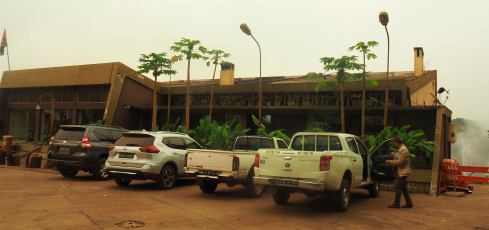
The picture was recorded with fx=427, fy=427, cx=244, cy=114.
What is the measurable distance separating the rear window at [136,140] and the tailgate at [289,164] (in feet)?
13.4

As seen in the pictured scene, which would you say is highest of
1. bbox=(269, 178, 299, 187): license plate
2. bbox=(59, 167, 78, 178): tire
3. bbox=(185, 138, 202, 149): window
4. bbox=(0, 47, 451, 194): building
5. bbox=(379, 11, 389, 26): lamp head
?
bbox=(379, 11, 389, 26): lamp head

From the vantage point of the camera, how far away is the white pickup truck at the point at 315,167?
9359mm

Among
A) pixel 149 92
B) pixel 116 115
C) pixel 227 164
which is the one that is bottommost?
pixel 227 164

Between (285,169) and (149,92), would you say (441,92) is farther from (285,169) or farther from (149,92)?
(149,92)

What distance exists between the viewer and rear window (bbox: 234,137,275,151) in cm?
1307

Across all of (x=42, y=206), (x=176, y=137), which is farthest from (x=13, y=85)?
(x=42, y=206)

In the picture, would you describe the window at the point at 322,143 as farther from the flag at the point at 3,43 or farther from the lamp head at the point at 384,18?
the flag at the point at 3,43

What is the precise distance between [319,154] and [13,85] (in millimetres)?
26106

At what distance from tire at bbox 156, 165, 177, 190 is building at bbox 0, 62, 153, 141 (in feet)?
37.1

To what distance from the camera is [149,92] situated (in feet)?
86.6

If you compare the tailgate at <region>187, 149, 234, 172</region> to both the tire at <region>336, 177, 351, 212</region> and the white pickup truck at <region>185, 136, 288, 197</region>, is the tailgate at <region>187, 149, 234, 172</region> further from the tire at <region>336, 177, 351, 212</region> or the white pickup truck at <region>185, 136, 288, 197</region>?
the tire at <region>336, 177, 351, 212</region>

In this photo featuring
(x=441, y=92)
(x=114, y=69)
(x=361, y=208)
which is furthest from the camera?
(x=114, y=69)

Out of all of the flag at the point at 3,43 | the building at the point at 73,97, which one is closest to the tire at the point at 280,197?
the building at the point at 73,97

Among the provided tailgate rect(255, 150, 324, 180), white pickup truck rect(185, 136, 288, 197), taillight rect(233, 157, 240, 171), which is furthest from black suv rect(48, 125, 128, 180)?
tailgate rect(255, 150, 324, 180)
